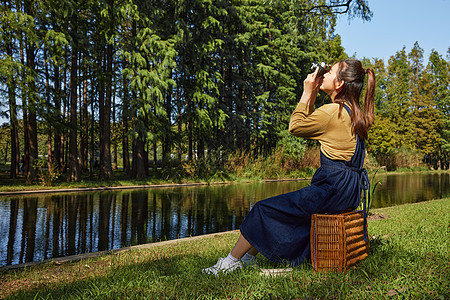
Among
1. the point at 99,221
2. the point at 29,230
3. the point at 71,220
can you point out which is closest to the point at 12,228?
the point at 29,230

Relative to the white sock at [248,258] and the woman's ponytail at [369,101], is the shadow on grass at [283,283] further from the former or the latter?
the woman's ponytail at [369,101]

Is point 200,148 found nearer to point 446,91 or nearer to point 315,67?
point 315,67

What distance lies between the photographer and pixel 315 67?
338 cm

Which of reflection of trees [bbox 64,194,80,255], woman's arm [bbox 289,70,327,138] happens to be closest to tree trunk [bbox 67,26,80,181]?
reflection of trees [bbox 64,194,80,255]

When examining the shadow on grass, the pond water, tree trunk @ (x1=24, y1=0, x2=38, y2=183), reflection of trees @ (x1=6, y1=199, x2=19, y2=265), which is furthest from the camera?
tree trunk @ (x1=24, y1=0, x2=38, y2=183)

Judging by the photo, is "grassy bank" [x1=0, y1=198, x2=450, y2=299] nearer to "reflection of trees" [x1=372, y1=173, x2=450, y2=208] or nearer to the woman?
the woman

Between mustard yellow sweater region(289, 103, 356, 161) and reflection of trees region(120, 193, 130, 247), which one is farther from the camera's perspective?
reflection of trees region(120, 193, 130, 247)

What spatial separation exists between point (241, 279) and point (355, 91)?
190 cm

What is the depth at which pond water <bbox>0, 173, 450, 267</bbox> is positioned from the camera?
6609 millimetres

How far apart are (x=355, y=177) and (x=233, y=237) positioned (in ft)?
11.9

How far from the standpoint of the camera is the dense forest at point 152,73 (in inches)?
645

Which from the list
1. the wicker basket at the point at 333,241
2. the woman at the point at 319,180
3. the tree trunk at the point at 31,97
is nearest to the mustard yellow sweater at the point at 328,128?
the woman at the point at 319,180

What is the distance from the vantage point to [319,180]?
3178 mm

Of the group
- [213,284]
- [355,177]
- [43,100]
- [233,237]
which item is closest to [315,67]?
[355,177]
